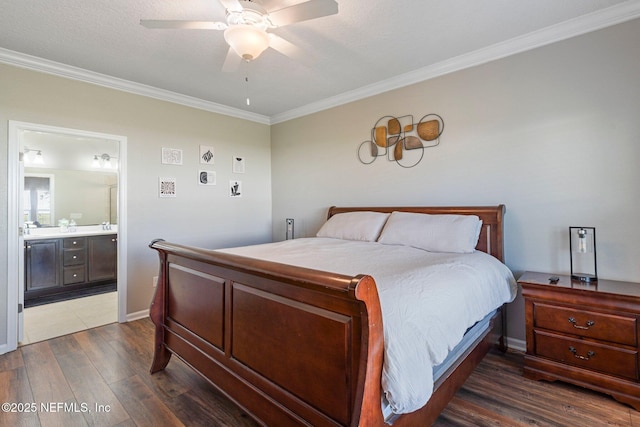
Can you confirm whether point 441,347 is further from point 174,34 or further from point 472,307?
point 174,34

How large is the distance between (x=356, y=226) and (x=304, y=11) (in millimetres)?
2032

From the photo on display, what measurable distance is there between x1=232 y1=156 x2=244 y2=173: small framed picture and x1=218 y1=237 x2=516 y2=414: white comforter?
75.9 inches

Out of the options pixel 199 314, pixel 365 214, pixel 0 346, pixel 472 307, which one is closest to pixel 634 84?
pixel 472 307

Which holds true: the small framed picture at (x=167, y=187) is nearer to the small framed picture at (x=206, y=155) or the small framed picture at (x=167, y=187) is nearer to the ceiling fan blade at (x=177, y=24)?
the small framed picture at (x=206, y=155)

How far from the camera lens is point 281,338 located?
55.4 inches

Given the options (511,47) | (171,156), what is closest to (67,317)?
(171,156)

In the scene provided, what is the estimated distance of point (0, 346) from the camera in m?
2.62

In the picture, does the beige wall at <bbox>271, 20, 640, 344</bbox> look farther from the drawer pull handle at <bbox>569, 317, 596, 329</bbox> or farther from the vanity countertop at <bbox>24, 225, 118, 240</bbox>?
the vanity countertop at <bbox>24, 225, 118, 240</bbox>

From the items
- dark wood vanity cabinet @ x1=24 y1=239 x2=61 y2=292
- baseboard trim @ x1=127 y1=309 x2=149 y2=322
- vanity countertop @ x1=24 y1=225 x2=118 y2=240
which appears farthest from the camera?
vanity countertop @ x1=24 y1=225 x2=118 y2=240

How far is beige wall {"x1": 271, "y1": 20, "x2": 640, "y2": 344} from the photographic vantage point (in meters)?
2.18

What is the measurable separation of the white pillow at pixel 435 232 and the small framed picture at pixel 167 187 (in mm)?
2536

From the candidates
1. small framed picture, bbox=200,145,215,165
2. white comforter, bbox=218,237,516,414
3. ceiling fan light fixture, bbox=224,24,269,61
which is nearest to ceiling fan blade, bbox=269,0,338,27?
ceiling fan light fixture, bbox=224,24,269,61

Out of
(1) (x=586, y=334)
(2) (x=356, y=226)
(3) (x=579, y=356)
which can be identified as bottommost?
(3) (x=579, y=356)

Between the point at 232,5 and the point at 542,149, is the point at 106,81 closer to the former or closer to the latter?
the point at 232,5
